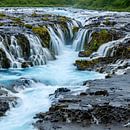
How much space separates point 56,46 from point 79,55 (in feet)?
12.7

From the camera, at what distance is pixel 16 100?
20.7 metres

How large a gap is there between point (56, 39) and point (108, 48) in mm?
7634

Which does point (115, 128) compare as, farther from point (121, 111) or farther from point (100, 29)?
point (100, 29)

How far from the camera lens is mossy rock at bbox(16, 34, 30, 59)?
104 ft

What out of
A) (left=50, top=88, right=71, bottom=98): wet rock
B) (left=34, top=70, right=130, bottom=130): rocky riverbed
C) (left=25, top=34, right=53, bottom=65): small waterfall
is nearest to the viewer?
(left=34, top=70, right=130, bottom=130): rocky riverbed

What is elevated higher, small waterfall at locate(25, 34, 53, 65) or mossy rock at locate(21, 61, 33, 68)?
small waterfall at locate(25, 34, 53, 65)

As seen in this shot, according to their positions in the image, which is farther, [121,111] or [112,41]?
[112,41]

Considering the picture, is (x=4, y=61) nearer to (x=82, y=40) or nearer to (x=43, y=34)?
(x=43, y=34)

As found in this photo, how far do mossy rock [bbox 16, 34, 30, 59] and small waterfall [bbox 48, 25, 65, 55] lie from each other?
12.8ft

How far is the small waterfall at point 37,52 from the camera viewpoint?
31.2 m

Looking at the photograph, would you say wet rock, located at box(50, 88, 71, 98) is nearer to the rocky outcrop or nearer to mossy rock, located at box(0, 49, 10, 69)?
the rocky outcrop

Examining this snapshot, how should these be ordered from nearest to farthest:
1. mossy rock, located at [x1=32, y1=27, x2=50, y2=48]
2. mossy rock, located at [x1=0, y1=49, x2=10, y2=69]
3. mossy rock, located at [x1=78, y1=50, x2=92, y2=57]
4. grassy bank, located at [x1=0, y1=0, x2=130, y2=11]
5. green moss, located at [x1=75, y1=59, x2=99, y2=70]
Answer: green moss, located at [x1=75, y1=59, x2=99, y2=70] < mossy rock, located at [x1=0, y1=49, x2=10, y2=69] < mossy rock, located at [x1=78, y1=50, x2=92, y2=57] < mossy rock, located at [x1=32, y1=27, x2=50, y2=48] < grassy bank, located at [x1=0, y1=0, x2=130, y2=11]

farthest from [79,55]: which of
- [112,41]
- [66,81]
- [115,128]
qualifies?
[115,128]

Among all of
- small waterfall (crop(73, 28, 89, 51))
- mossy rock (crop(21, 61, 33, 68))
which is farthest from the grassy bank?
mossy rock (crop(21, 61, 33, 68))
